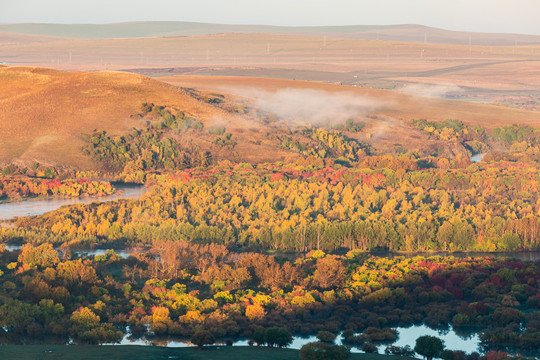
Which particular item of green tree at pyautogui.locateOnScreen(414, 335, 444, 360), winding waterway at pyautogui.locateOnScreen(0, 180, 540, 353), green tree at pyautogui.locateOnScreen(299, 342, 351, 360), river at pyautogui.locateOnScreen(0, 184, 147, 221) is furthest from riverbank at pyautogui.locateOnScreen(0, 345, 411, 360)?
river at pyautogui.locateOnScreen(0, 184, 147, 221)

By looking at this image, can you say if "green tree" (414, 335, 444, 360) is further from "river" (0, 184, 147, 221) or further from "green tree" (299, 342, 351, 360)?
"river" (0, 184, 147, 221)

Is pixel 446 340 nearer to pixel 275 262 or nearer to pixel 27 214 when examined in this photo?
pixel 275 262

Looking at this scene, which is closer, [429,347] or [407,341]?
[429,347]

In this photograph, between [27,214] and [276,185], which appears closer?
[27,214]

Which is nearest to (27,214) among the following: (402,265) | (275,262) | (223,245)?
(223,245)

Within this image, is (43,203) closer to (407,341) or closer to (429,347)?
(407,341)

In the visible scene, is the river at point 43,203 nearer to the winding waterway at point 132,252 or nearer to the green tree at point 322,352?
the winding waterway at point 132,252

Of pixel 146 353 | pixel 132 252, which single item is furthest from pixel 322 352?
pixel 132 252

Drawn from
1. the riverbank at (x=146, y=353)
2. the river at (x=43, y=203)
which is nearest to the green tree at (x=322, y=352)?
the riverbank at (x=146, y=353)
